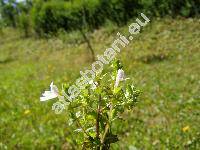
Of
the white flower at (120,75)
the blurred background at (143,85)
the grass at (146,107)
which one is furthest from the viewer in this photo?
the blurred background at (143,85)

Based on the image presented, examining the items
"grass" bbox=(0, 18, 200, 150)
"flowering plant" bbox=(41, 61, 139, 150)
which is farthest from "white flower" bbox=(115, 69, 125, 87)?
"grass" bbox=(0, 18, 200, 150)

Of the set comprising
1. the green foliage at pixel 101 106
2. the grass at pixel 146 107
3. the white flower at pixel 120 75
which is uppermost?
the white flower at pixel 120 75

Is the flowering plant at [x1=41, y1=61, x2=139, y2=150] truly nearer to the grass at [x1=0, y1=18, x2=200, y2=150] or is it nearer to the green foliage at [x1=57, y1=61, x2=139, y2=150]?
the green foliage at [x1=57, y1=61, x2=139, y2=150]

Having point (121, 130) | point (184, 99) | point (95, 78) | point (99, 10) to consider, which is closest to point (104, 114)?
point (95, 78)

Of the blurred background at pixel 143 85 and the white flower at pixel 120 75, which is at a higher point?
the white flower at pixel 120 75

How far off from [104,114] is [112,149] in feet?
19.5

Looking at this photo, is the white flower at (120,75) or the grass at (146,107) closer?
the white flower at (120,75)

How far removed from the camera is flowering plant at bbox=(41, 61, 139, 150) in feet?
8.37

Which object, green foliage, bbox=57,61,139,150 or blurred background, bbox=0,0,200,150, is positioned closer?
green foliage, bbox=57,61,139,150

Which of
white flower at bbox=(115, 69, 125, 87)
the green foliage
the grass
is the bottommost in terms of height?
the grass

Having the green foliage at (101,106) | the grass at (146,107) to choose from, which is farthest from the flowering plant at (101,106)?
the grass at (146,107)

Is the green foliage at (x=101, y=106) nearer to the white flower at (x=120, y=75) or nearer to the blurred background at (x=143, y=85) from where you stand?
the white flower at (x=120, y=75)

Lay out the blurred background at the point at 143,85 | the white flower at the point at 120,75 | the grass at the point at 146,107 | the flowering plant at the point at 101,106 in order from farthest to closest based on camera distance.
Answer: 1. the blurred background at the point at 143,85
2. the grass at the point at 146,107
3. the flowering plant at the point at 101,106
4. the white flower at the point at 120,75

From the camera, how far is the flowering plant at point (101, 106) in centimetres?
255
